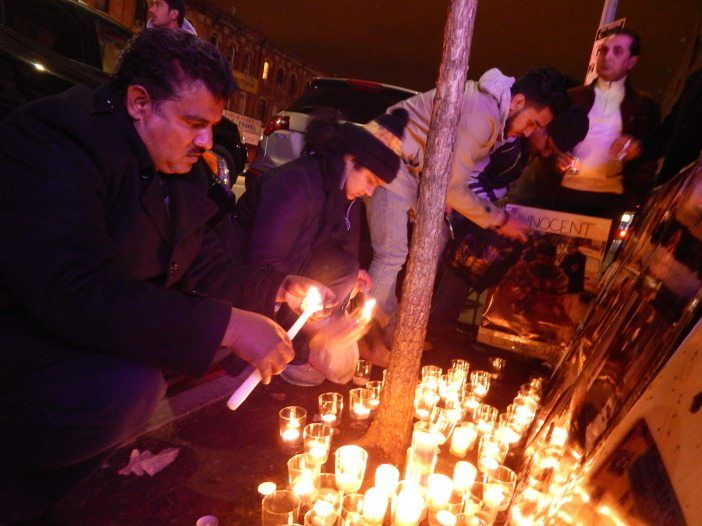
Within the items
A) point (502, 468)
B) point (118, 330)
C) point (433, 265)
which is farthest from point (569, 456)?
point (118, 330)

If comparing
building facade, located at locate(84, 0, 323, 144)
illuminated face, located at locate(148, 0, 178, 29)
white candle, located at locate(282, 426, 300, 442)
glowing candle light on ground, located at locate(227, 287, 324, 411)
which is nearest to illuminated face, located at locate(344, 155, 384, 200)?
glowing candle light on ground, located at locate(227, 287, 324, 411)

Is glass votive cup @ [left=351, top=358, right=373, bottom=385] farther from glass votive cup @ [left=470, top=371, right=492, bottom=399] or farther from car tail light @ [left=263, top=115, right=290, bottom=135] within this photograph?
car tail light @ [left=263, top=115, right=290, bottom=135]

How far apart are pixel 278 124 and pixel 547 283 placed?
393 cm

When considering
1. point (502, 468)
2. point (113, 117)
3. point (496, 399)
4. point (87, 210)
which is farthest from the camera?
point (496, 399)

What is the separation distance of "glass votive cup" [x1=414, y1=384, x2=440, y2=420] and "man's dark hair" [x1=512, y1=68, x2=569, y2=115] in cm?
229

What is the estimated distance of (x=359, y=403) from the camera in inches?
120

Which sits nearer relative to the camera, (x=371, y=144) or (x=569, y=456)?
(x=569, y=456)

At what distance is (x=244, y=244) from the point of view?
312 cm

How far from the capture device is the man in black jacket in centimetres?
150

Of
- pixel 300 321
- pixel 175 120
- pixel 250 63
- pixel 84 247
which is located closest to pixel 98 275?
pixel 84 247

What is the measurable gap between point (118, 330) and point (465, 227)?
3.82 m

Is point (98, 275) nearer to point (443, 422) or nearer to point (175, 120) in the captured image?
point (175, 120)

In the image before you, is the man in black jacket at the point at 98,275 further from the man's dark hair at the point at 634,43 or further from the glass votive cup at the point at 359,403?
the man's dark hair at the point at 634,43

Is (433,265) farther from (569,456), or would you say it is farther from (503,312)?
(503,312)
